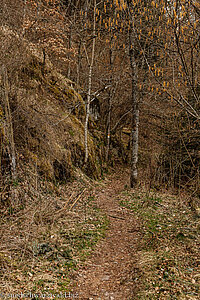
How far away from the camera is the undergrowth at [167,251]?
3980mm

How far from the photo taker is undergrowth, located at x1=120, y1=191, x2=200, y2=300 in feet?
13.1

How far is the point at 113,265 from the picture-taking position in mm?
5172

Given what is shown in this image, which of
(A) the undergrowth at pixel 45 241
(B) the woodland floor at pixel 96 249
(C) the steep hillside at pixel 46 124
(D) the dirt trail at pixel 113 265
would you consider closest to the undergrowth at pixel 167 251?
(B) the woodland floor at pixel 96 249

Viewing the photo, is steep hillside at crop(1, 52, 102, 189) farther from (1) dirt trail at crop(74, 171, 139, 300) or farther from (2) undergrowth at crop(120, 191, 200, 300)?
(2) undergrowth at crop(120, 191, 200, 300)

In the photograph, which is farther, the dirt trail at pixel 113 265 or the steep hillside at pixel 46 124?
the steep hillside at pixel 46 124

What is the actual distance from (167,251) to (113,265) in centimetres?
113

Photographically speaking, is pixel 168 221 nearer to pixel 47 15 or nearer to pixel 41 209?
pixel 41 209

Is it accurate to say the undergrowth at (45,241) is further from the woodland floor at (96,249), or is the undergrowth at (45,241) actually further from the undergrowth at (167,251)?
the undergrowth at (167,251)

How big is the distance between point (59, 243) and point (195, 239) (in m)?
2.98

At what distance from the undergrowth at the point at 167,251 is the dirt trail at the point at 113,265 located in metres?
0.23

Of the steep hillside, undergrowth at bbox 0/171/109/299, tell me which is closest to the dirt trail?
undergrowth at bbox 0/171/109/299

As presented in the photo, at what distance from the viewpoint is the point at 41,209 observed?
20.1ft

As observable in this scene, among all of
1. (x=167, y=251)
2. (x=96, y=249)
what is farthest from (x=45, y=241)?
(x=167, y=251)

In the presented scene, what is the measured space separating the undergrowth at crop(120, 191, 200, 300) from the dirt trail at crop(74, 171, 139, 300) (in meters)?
0.23
